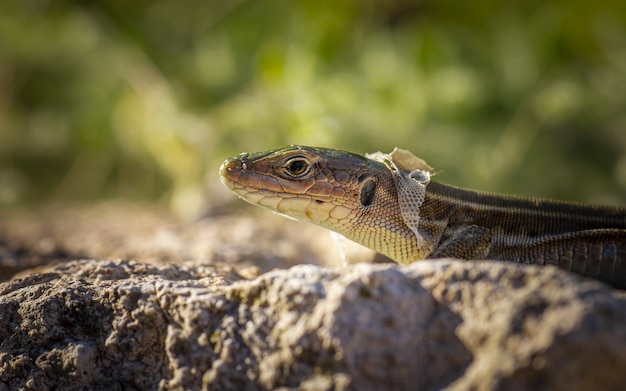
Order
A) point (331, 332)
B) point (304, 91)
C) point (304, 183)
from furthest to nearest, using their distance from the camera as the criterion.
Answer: point (304, 91), point (304, 183), point (331, 332)

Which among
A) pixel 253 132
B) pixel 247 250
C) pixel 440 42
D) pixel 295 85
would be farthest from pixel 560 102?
pixel 247 250

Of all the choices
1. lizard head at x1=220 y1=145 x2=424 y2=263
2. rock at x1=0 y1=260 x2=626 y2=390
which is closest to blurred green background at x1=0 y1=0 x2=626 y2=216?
lizard head at x1=220 y1=145 x2=424 y2=263

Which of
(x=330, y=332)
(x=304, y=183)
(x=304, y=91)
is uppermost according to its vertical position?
(x=304, y=91)

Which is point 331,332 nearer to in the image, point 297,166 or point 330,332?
point 330,332

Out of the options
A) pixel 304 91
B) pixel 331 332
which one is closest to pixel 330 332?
pixel 331 332

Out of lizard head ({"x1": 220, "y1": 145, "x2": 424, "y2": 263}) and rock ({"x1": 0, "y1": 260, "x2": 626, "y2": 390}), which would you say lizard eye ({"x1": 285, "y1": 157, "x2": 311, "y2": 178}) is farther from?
rock ({"x1": 0, "y1": 260, "x2": 626, "y2": 390})
